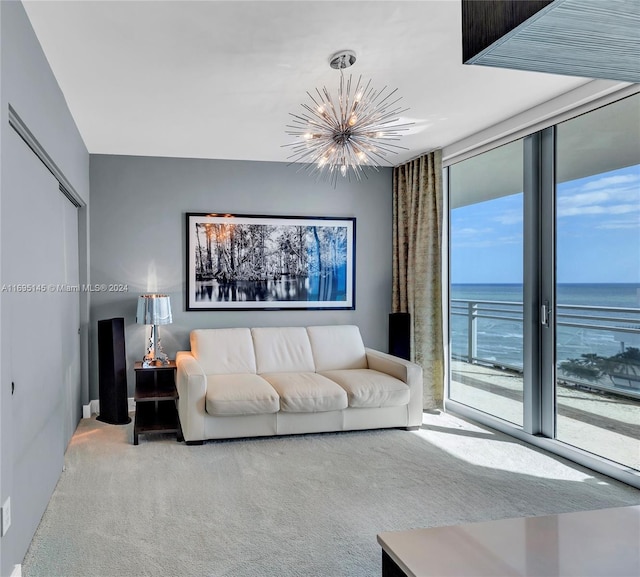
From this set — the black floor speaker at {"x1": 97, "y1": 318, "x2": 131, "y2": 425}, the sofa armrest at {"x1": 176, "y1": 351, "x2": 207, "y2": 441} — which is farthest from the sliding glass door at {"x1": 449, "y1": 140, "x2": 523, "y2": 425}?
the black floor speaker at {"x1": 97, "y1": 318, "x2": 131, "y2": 425}

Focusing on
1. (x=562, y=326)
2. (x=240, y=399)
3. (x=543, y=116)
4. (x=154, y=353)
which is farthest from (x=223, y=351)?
(x=543, y=116)

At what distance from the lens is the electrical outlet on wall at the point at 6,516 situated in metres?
2.06

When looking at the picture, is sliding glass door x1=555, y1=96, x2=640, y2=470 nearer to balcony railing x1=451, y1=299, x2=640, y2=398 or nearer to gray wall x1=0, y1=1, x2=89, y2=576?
balcony railing x1=451, y1=299, x2=640, y2=398

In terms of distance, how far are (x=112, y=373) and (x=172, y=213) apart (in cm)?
168

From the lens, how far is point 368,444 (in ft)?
13.9

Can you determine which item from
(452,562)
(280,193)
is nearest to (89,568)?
(452,562)

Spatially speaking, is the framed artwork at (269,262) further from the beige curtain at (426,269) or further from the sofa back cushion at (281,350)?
the beige curtain at (426,269)

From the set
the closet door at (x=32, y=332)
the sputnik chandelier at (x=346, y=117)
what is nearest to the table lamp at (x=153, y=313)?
the closet door at (x=32, y=332)

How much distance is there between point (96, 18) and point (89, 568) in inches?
101

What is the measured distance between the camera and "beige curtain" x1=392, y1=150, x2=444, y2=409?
5.17m

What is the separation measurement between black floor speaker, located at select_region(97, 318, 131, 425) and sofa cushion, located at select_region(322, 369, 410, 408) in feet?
6.32

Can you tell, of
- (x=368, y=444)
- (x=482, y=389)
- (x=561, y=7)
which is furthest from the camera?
(x=482, y=389)

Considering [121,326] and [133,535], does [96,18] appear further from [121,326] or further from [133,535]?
[121,326]

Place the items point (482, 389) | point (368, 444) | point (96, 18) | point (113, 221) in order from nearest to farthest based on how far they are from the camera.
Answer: point (96, 18)
point (368, 444)
point (482, 389)
point (113, 221)
